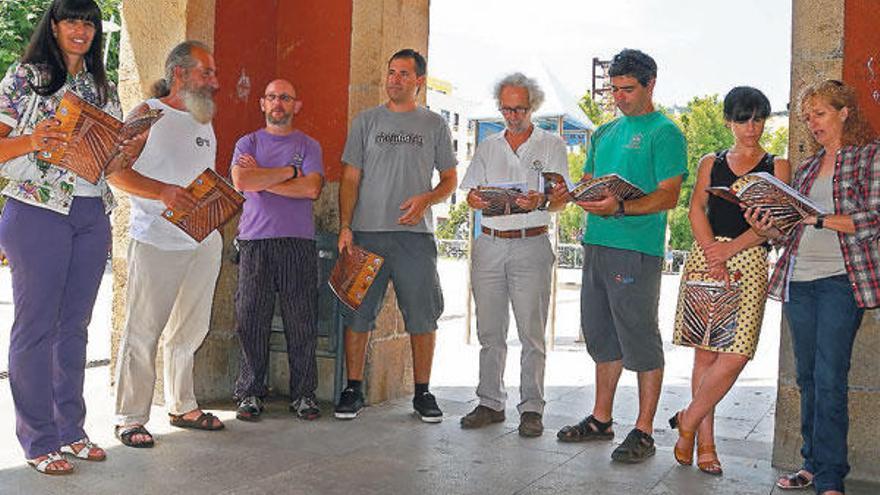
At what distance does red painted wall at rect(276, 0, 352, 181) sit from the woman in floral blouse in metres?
1.89

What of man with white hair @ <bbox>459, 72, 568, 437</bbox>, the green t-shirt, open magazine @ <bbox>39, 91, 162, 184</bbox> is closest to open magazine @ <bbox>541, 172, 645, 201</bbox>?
the green t-shirt

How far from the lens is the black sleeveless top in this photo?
156 inches

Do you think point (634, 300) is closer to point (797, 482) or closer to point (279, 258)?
point (797, 482)

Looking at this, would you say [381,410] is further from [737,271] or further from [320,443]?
[737,271]

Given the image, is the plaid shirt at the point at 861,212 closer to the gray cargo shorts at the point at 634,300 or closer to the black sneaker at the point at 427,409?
the gray cargo shorts at the point at 634,300

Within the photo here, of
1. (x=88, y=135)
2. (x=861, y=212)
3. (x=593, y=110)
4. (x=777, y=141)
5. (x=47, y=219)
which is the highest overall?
(x=593, y=110)

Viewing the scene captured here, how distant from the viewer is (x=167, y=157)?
426 centimetres

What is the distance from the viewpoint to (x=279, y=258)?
4.91m

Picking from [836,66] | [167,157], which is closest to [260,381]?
[167,157]

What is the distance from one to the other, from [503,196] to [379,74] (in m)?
1.31

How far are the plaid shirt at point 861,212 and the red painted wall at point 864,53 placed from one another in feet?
1.86

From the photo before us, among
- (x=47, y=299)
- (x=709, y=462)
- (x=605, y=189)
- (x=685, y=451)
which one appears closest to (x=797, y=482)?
(x=709, y=462)

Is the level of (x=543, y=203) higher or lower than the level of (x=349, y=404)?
higher

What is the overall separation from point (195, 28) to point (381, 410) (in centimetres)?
248
